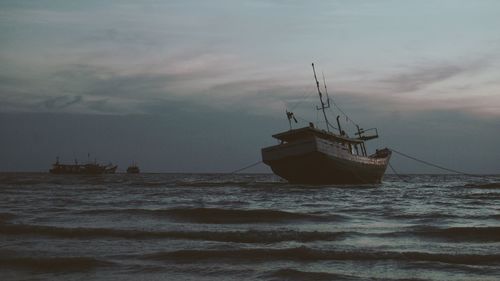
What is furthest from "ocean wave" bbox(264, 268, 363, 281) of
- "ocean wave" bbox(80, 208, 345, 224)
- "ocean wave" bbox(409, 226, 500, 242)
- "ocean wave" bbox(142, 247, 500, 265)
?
"ocean wave" bbox(80, 208, 345, 224)

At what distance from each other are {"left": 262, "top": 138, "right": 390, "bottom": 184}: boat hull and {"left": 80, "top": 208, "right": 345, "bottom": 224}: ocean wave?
20.8 metres

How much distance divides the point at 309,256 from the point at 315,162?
3067 cm

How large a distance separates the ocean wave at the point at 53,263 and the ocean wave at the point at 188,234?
2820mm

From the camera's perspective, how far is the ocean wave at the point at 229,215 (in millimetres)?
14959

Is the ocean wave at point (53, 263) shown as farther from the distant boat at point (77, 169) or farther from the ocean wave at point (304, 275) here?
the distant boat at point (77, 169)

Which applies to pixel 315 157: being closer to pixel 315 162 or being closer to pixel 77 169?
pixel 315 162

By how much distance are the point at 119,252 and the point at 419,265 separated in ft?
17.8

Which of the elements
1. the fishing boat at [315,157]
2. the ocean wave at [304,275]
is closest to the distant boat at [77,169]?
the fishing boat at [315,157]

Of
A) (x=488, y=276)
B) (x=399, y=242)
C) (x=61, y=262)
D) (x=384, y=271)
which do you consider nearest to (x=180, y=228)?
(x=61, y=262)

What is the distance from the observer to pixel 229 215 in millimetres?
16406

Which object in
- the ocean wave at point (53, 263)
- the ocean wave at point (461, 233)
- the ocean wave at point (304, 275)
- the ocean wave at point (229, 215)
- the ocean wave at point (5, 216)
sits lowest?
the ocean wave at point (461, 233)

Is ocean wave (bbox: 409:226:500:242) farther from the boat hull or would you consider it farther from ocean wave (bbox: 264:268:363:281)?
the boat hull

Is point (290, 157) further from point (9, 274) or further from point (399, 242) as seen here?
point (9, 274)

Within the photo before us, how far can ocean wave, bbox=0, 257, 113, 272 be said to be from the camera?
23.8 ft
